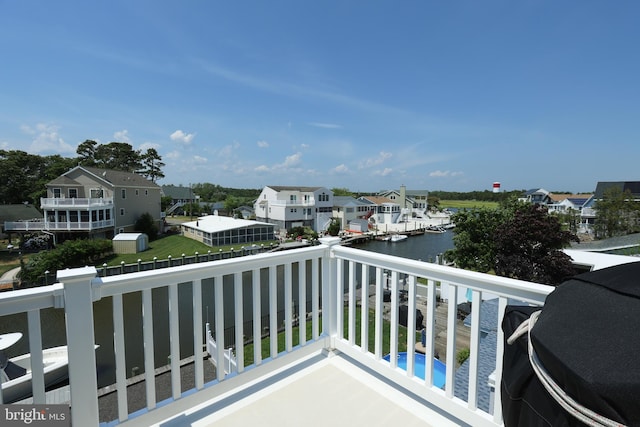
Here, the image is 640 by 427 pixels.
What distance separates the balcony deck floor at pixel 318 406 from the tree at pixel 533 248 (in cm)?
1217

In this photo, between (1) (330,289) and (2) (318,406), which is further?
(1) (330,289)

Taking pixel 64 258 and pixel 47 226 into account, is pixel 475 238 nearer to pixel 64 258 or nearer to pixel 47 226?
pixel 64 258

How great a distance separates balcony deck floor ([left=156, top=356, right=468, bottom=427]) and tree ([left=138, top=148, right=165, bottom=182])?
35.4 metres

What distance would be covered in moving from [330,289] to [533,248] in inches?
507

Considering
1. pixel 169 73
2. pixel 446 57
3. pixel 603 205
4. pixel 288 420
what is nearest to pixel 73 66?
pixel 169 73

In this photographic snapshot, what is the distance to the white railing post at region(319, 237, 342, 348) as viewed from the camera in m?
2.17

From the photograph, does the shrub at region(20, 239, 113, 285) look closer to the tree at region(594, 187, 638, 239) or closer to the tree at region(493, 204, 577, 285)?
the tree at region(493, 204, 577, 285)

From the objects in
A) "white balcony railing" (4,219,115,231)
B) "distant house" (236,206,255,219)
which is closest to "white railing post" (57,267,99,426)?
"white balcony railing" (4,219,115,231)

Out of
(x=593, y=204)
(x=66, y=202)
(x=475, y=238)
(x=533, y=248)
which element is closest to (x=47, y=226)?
(x=66, y=202)

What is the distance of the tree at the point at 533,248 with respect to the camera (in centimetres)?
1100

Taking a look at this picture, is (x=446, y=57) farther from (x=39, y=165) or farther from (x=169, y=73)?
(x=39, y=165)

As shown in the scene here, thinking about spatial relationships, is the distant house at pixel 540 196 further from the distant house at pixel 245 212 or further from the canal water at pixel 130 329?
the canal water at pixel 130 329

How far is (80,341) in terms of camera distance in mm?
1212

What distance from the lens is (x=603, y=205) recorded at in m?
22.1
